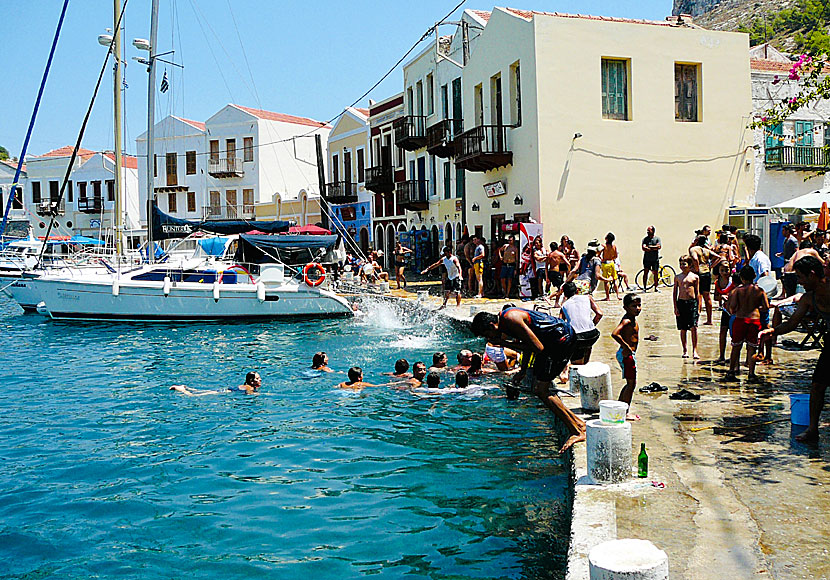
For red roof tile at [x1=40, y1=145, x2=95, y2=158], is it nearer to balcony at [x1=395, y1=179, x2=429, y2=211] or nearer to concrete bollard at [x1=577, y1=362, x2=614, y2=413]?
balcony at [x1=395, y1=179, x2=429, y2=211]

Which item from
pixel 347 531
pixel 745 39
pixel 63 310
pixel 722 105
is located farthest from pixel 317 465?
pixel 745 39

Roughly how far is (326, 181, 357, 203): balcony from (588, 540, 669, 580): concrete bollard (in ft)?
Answer: 132

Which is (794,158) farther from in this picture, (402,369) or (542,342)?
(542,342)

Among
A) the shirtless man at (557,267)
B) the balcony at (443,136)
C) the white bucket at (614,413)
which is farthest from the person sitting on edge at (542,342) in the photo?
the balcony at (443,136)

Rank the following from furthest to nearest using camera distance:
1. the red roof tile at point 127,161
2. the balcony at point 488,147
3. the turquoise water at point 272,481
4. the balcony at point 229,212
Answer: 1. the red roof tile at point 127,161
2. the balcony at point 229,212
3. the balcony at point 488,147
4. the turquoise water at point 272,481

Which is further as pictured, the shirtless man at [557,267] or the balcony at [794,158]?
the balcony at [794,158]

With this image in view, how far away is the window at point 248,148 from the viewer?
54.8 m

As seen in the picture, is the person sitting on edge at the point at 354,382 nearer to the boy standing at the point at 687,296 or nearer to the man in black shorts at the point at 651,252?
the boy standing at the point at 687,296

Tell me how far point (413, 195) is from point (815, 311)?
2945cm

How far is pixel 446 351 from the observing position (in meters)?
16.1

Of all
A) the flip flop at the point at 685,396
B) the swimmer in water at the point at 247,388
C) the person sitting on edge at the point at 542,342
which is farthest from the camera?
the swimmer in water at the point at 247,388

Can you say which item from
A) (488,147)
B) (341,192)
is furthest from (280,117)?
(488,147)

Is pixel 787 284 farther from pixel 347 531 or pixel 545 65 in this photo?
pixel 545 65

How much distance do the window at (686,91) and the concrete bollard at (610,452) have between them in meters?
20.2
